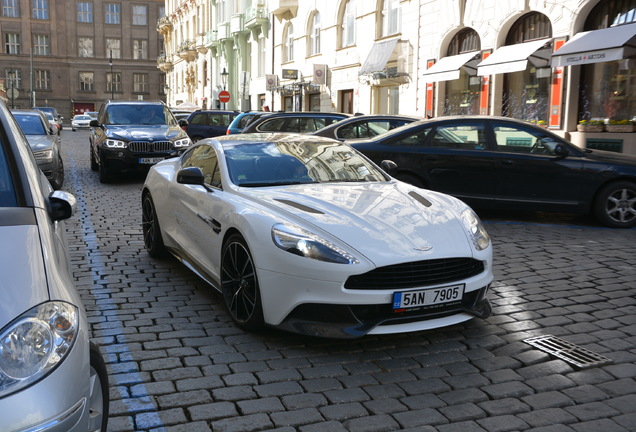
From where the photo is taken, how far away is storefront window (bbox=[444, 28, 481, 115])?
2156cm

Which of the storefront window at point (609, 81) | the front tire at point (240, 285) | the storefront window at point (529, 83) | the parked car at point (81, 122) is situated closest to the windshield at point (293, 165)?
the front tire at point (240, 285)

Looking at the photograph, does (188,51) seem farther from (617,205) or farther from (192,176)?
(192,176)

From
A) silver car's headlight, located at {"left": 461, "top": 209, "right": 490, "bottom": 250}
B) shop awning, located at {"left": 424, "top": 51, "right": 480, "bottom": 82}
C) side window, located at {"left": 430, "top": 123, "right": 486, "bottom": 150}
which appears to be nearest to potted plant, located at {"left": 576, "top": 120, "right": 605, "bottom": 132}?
shop awning, located at {"left": 424, "top": 51, "right": 480, "bottom": 82}

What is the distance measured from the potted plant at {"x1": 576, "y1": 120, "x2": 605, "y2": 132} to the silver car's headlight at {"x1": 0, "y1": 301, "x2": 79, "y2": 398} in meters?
16.2

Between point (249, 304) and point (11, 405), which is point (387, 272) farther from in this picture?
point (11, 405)

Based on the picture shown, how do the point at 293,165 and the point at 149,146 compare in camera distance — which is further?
the point at 149,146

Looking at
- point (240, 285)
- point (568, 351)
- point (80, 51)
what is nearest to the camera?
point (568, 351)

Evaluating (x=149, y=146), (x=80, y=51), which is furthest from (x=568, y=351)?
(x=80, y=51)

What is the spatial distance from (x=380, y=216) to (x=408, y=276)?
654mm

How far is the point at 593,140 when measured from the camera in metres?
16.6

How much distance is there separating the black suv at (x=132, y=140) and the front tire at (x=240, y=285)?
9651 mm

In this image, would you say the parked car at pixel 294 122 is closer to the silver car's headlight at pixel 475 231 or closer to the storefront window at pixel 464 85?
the storefront window at pixel 464 85

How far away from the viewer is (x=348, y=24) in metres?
29.4

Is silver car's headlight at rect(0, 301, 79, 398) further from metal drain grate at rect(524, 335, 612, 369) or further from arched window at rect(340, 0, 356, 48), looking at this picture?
arched window at rect(340, 0, 356, 48)
